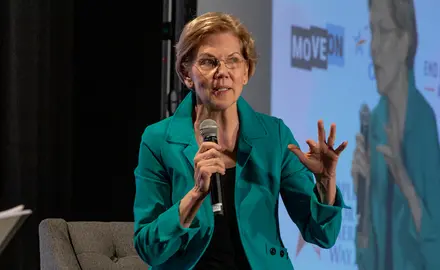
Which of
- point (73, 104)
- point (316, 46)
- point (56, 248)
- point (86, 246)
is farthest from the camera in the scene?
point (73, 104)

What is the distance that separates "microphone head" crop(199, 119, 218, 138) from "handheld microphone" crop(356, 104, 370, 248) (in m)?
1.64

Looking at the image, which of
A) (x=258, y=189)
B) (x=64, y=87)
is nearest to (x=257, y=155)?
(x=258, y=189)

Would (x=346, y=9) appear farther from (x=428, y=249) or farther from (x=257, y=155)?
(x=257, y=155)

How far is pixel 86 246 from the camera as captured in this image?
2.00 meters

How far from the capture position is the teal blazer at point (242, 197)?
1069mm

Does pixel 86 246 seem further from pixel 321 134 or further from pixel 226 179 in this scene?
pixel 321 134

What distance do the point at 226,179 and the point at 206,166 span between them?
15cm

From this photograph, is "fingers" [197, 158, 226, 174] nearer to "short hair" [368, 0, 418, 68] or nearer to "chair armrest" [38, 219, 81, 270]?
"chair armrest" [38, 219, 81, 270]

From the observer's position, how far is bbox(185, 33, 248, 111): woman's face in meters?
1.08

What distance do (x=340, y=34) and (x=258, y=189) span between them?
1.63 meters

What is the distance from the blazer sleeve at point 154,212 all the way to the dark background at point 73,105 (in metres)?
1.99

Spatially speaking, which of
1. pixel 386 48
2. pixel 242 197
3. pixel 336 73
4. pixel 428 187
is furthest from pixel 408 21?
pixel 242 197

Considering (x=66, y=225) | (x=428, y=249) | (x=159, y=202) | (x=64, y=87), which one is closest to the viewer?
(x=159, y=202)

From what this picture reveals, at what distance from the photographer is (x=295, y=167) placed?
3.83 feet
